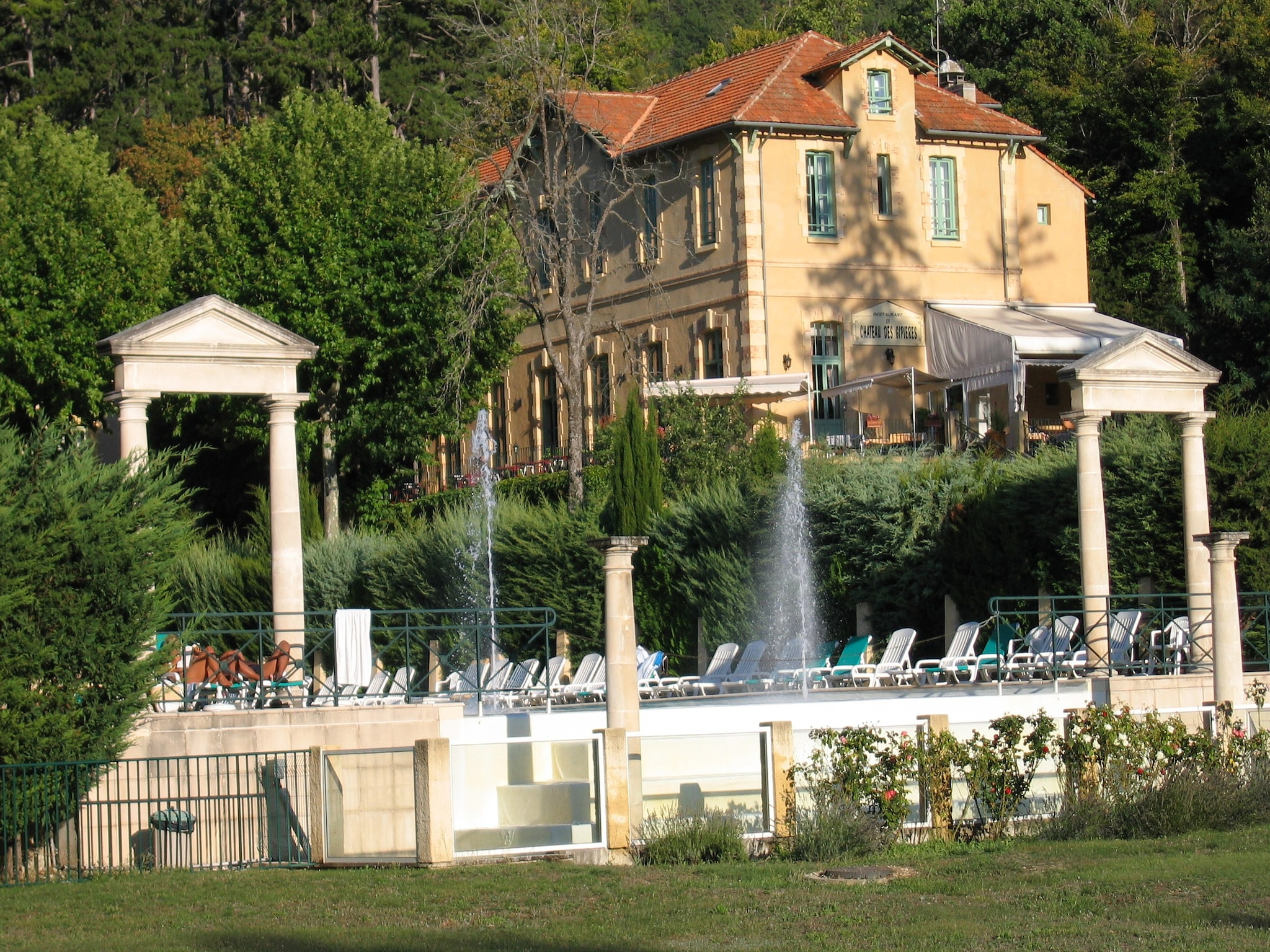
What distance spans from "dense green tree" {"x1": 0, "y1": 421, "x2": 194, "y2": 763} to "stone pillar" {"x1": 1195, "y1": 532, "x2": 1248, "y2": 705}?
36.1 feet

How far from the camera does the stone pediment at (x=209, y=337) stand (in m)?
20.6

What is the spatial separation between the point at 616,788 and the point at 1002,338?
2229 centimetres

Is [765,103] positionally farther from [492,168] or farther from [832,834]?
[832,834]

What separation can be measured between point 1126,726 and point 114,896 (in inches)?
338

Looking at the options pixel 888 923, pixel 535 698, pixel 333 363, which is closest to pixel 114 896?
pixel 888 923

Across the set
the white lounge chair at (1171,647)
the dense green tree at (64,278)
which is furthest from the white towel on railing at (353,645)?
the dense green tree at (64,278)

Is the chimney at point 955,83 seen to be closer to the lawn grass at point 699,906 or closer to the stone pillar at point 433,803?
the lawn grass at point 699,906

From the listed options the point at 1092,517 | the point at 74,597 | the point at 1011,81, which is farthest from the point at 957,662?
the point at 1011,81

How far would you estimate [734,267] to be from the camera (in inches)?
1560

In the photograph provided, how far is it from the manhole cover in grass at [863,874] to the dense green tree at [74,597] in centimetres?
691

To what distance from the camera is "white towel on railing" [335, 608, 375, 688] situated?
2119 cm

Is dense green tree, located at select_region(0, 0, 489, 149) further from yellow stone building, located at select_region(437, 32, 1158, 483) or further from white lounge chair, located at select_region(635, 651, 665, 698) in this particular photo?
white lounge chair, located at select_region(635, 651, 665, 698)

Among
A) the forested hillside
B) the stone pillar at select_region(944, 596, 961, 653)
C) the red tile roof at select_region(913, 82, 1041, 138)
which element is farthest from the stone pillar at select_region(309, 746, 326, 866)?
the forested hillside

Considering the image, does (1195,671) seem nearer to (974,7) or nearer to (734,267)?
(734,267)
